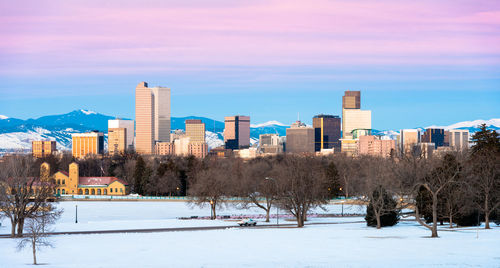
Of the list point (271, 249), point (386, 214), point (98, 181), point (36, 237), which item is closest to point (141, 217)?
point (386, 214)

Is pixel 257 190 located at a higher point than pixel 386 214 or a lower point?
lower

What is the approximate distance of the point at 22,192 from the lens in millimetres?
76688

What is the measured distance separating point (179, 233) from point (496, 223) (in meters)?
34.3

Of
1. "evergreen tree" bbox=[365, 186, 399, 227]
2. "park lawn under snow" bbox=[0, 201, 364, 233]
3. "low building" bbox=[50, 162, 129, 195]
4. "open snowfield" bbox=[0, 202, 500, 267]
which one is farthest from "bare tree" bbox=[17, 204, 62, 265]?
"low building" bbox=[50, 162, 129, 195]

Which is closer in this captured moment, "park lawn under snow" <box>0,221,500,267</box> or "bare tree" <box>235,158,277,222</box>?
"park lawn under snow" <box>0,221,500,267</box>

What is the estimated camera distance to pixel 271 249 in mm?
57094

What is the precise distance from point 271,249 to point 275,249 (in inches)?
12.3

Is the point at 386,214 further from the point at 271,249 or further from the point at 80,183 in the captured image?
the point at 80,183

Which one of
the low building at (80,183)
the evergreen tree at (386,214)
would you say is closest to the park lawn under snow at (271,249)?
the evergreen tree at (386,214)

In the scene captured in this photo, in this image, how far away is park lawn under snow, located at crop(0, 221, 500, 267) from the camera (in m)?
48.7

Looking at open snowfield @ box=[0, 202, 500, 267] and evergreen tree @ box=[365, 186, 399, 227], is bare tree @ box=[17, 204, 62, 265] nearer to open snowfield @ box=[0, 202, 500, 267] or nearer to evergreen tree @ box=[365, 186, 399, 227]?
open snowfield @ box=[0, 202, 500, 267]

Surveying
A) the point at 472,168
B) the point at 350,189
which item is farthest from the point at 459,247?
the point at 350,189

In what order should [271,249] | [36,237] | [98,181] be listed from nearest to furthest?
[36,237] < [271,249] < [98,181]

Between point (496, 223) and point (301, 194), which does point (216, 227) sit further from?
point (496, 223)
